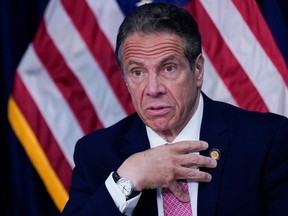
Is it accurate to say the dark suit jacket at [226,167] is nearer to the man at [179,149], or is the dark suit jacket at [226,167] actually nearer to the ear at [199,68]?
the man at [179,149]

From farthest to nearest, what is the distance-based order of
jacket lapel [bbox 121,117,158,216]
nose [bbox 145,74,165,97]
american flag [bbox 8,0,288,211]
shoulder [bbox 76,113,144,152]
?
american flag [bbox 8,0,288,211], shoulder [bbox 76,113,144,152], jacket lapel [bbox 121,117,158,216], nose [bbox 145,74,165,97]

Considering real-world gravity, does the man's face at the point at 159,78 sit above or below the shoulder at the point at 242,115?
above

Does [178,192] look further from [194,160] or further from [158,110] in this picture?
[158,110]

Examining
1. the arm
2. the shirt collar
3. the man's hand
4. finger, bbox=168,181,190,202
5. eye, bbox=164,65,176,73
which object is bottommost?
the arm

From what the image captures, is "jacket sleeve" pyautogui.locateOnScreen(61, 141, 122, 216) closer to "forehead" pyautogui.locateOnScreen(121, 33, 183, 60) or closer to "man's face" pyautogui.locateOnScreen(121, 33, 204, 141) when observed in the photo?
"man's face" pyautogui.locateOnScreen(121, 33, 204, 141)

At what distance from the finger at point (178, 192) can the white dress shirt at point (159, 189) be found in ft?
0.11

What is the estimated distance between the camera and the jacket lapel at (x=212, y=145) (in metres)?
1.86

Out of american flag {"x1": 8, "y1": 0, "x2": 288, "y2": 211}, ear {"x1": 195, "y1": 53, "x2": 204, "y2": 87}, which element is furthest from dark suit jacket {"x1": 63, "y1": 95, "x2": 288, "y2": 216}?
american flag {"x1": 8, "y1": 0, "x2": 288, "y2": 211}

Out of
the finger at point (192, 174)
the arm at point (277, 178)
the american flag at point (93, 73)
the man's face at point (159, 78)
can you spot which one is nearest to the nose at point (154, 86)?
the man's face at point (159, 78)

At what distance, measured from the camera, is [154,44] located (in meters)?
1.82

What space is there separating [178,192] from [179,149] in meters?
0.12

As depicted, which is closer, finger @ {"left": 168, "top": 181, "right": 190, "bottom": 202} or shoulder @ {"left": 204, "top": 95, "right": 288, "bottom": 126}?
finger @ {"left": 168, "top": 181, "right": 190, "bottom": 202}

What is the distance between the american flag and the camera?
2684mm

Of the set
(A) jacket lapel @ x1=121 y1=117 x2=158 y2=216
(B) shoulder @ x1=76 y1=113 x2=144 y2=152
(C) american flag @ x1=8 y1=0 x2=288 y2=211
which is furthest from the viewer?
(C) american flag @ x1=8 y1=0 x2=288 y2=211
